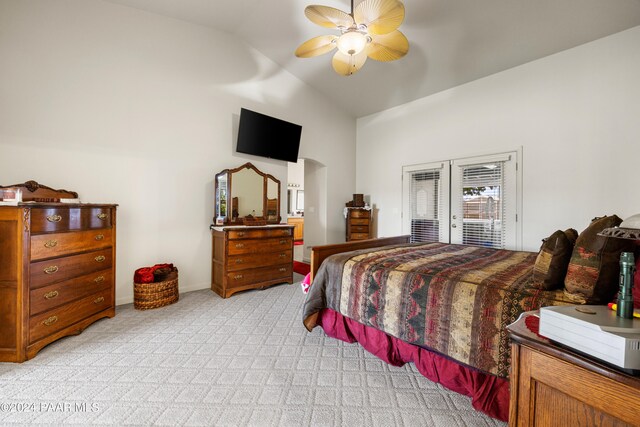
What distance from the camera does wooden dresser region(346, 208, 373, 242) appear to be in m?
5.14

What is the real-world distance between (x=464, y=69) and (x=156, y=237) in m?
4.67

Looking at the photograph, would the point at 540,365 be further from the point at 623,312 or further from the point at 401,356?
the point at 401,356

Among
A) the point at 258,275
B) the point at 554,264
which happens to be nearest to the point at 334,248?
the point at 258,275

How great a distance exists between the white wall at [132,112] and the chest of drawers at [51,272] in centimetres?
55

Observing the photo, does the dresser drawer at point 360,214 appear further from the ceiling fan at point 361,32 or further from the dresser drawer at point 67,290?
the dresser drawer at point 67,290

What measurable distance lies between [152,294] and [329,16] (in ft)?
10.5

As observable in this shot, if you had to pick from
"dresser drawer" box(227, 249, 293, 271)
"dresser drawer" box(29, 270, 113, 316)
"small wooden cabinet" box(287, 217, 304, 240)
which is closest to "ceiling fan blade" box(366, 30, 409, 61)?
"dresser drawer" box(227, 249, 293, 271)

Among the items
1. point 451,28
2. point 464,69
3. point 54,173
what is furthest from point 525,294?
point 54,173

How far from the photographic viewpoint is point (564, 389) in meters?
0.74

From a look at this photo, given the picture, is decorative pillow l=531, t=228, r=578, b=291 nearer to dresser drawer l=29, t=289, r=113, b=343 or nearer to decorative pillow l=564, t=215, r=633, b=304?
decorative pillow l=564, t=215, r=633, b=304

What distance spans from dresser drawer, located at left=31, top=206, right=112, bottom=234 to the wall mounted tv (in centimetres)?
181

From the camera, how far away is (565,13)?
9.02 feet

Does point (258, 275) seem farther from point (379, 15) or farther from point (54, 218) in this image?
point (379, 15)

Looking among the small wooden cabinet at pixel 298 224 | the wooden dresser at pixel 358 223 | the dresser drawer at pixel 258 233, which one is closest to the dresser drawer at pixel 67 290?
the dresser drawer at pixel 258 233
